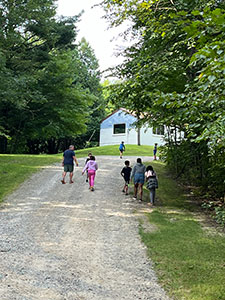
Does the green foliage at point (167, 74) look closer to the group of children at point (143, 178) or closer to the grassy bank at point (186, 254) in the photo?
the group of children at point (143, 178)

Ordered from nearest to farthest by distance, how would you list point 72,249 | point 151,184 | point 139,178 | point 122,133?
point 72,249 < point 151,184 < point 139,178 < point 122,133

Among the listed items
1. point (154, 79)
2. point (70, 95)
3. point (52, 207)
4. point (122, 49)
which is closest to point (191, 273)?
point (52, 207)

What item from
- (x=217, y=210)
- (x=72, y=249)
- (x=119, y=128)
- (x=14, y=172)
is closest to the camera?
(x=72, y=249)

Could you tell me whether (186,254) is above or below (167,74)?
below

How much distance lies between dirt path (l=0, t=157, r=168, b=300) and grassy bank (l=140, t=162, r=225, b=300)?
29 centimetres

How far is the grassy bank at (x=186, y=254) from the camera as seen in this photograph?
527 centimetres

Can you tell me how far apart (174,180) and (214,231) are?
8595 mm

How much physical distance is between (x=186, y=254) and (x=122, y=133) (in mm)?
38175

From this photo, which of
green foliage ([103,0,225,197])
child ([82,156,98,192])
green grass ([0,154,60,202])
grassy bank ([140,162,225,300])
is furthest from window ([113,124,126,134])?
grassy bank ([140,162,225,300])

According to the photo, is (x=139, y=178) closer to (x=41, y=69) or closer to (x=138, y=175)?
(x=138, y=175)

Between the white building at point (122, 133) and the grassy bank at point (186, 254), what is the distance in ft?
103

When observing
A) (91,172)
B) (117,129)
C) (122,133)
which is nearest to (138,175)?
(91,172)

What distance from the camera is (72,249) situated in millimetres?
6996

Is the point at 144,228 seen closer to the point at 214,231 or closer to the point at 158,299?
the point at 214,231
